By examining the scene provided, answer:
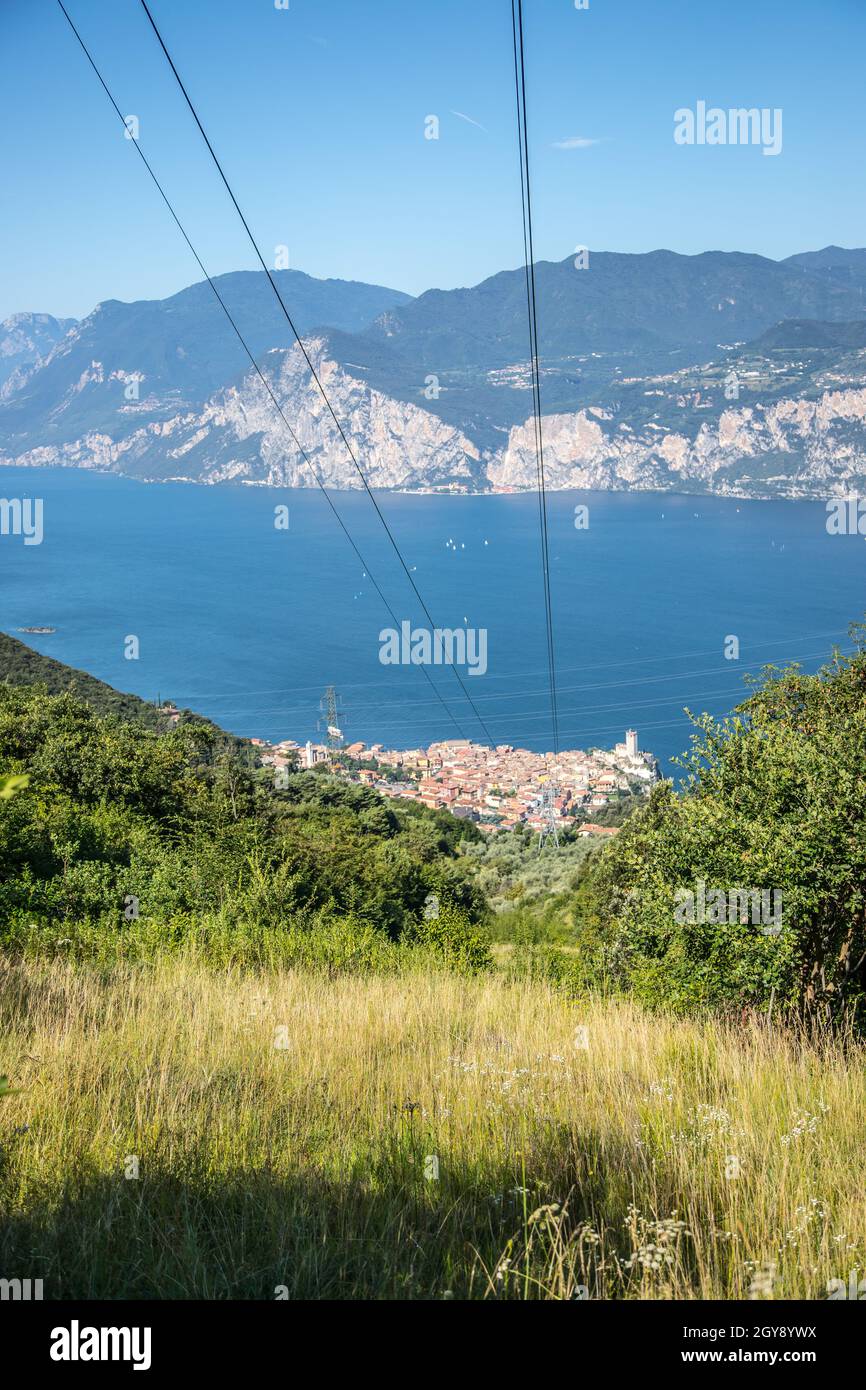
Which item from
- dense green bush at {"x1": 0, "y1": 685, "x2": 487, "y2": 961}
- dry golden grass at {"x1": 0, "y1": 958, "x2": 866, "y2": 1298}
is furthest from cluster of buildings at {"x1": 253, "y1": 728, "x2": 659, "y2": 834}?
dry golden grass at {"x1": 0, "y1": 958, "x2": 866, "y2": 1298}

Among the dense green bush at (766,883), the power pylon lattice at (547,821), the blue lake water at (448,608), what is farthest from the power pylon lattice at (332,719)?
the dense green bush at (766,883)

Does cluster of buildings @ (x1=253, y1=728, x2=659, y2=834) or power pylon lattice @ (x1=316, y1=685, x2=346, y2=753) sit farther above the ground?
power pylon lattice @ (x1=316, y1=685, x2=346, y2=753)

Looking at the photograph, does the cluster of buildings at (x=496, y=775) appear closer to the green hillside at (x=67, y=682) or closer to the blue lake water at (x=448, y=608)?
the blue lake water at (x=448, y=608)

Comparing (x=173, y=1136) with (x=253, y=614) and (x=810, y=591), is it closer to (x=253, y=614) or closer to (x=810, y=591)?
(x=253, y=614)

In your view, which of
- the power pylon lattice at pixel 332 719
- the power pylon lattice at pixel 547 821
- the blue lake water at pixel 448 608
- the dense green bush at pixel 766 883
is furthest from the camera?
the blue lake water at pixel 448 608

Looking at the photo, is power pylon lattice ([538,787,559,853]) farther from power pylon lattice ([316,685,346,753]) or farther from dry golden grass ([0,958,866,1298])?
dry golden grass ([0,958,866,1298])

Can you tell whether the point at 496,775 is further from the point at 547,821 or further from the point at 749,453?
the point at 749,453

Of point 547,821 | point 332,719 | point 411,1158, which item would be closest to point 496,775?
point 547,821
